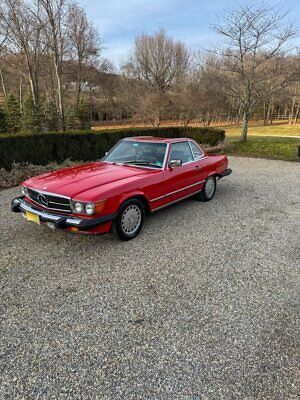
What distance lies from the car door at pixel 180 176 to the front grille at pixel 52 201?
56.7 inches

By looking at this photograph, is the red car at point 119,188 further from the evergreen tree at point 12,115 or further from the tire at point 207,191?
the evergreen tree at point 12,115

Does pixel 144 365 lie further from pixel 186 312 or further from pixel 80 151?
pixel 80 151

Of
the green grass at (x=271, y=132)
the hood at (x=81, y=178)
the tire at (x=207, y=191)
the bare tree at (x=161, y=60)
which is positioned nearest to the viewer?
the hood at (x=81, y=178)

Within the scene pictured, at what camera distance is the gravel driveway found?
1850 millimetres

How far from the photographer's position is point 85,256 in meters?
3.47

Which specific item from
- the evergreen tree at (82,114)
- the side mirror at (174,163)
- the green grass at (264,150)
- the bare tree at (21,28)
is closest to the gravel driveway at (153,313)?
the side mirror at (174,163)

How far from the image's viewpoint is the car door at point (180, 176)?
4.40 metres

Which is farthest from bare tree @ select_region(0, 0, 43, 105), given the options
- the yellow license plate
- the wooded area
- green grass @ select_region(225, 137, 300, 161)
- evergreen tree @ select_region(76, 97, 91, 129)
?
the yellow license plate

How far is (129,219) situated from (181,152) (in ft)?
6.08

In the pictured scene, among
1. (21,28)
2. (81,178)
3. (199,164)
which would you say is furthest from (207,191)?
(21,28)

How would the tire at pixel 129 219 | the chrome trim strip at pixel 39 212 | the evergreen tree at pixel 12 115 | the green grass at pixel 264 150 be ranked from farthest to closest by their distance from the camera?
the evergreen tree at pixel 12 115 < the green grass at pixel 264 150 < the tire at pixel 129 219 < the chrome trim strip at pixel 39 212

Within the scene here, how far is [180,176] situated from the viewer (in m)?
4.67

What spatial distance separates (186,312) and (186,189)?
277 centimetres

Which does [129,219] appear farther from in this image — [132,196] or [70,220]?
[70,220]
